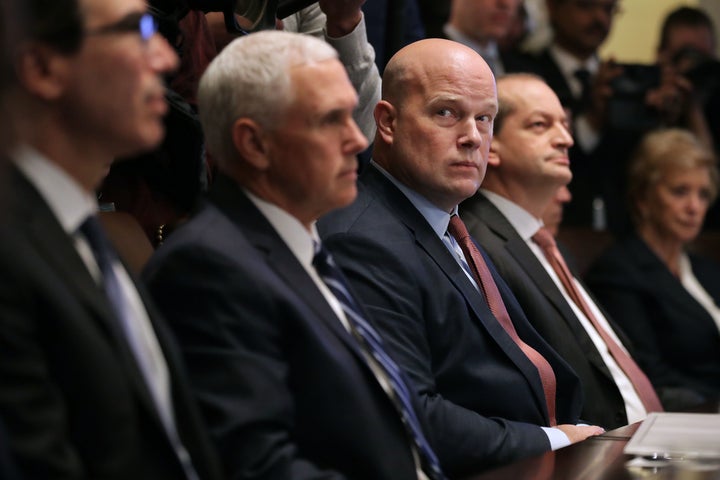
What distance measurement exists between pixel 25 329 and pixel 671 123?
13.0ft

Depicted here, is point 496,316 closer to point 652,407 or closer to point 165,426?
point 652,407

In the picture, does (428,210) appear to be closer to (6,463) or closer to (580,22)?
(6,463)

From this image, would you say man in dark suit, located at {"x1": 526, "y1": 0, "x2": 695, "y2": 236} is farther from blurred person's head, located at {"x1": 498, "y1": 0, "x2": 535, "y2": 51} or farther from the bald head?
the bald head

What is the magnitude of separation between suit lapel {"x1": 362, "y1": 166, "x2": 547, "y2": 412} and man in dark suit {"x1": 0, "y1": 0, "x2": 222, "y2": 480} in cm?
101

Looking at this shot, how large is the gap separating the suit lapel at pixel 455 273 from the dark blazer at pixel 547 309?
0.48 m

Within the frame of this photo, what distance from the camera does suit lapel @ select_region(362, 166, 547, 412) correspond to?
263cm

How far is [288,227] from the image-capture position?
206cm

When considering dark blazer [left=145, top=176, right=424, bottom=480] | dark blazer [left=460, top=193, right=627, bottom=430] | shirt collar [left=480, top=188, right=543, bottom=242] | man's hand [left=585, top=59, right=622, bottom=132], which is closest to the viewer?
dark blazer [left=145, top=176, right=424, bottom=480]

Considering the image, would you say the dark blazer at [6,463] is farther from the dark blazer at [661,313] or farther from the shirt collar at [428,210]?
the dark blazer at [661,313]

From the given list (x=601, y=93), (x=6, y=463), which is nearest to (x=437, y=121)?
(x=6, y=463)

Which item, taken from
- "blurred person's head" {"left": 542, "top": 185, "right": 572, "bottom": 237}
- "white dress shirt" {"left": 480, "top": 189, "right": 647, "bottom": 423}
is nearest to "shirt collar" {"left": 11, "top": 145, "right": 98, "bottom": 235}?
"white dress shirt" {"left": 480, "top": 189, "right": 647, "bottom": 423}

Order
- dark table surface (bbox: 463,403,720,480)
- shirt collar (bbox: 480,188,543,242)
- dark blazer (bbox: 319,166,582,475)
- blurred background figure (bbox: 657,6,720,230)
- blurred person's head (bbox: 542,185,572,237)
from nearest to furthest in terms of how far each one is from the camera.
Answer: dark table surface (bbox: 463,403,720,480), dark blazer (bbox: 319,166,582,475), shirt collar (bbox: 480,188,543,242), blurred person's head (bbox: 542,185,572,237), blurred background figure (bbox: 657,6,720,230)

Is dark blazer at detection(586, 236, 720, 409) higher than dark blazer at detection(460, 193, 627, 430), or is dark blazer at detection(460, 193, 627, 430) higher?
dark blazer at detection(460, 193, 627, 430)

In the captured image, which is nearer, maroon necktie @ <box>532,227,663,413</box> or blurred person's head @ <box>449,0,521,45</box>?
maroon necktie @ <box>532,227,663,413</box>
